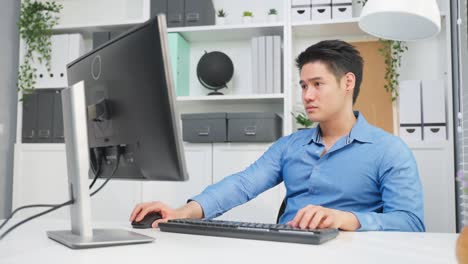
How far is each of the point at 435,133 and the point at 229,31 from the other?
1349 millimetres

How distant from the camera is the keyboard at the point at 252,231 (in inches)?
40.2

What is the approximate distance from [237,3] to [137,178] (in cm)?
232

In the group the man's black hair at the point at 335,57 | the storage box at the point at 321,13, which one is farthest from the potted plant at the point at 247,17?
the man's black hair at the point at 335,57

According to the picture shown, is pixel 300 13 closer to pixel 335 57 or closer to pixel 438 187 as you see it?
pixel 335 57

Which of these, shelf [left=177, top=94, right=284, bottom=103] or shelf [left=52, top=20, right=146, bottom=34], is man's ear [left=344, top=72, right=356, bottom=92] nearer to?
shelf [left=177, top=94, right=284, bottom=103]

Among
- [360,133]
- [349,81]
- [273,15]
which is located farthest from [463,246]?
[273,15]

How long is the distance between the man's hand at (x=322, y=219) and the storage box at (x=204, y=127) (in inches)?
63.9

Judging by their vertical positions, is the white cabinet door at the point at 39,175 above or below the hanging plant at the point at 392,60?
below

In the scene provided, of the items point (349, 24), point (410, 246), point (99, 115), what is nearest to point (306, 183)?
point (410, 246)

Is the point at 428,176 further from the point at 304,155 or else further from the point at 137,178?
the point at 137,178

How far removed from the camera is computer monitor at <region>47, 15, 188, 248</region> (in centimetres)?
97

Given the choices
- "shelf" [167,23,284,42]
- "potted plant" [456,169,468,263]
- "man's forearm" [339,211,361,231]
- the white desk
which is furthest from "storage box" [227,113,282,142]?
"potted plant" [456,169,468,263]

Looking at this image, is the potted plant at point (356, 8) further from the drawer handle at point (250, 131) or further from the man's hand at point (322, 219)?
the man's hand at point (322, 219)

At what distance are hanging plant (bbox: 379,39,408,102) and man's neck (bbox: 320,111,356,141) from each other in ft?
3.53
